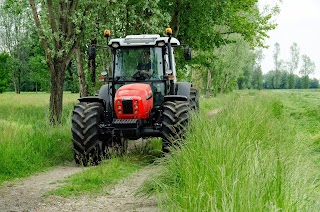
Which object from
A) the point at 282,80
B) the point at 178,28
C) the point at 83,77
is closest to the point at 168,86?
the point at 83,77

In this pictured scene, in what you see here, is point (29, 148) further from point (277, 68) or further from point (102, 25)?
point (277, 68)

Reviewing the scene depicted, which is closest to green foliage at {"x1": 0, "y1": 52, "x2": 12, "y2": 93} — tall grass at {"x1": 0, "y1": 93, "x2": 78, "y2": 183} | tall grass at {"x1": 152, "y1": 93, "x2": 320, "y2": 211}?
tall grass at {"x1": 0, "y1": 93, "x2": 78, "y2": 183}

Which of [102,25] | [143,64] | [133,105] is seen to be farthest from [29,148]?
[102,25]

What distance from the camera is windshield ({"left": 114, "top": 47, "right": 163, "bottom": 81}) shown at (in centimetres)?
1083

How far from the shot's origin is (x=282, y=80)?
13200 cm

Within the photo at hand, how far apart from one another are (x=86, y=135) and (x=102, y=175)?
1.67m

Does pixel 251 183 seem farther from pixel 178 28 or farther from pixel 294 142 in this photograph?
pixel 178 28

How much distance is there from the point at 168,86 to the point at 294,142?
3656 millimetres

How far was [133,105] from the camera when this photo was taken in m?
9.84

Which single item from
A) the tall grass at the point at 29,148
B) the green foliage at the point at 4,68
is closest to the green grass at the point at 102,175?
the tall grass at the point at 29,148

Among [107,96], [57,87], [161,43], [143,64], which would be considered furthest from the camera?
[57,87]

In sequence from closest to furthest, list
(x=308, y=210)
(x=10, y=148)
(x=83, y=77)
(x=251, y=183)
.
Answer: (x=308, y=210) < (x=251, y=183) < (x=10, y=148) < (x=83, y=77)

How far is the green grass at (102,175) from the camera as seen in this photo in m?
7.40

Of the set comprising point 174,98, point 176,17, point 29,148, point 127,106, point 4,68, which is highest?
point 176,17
